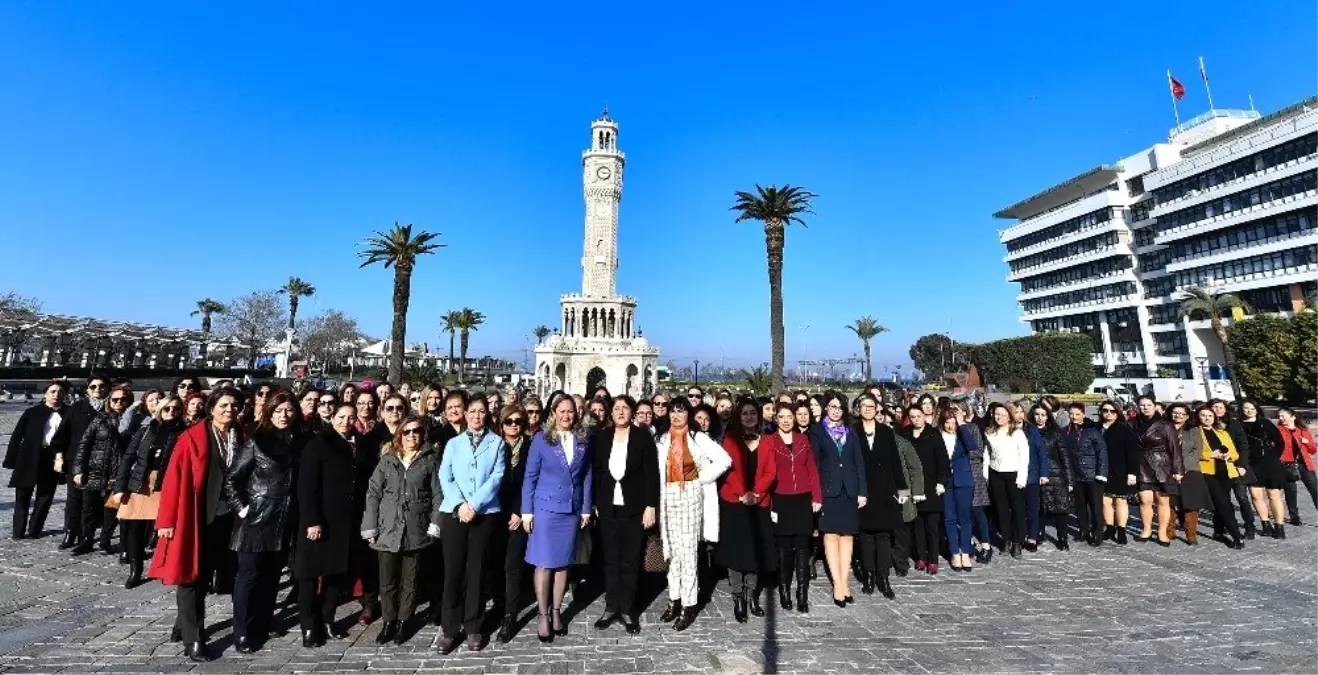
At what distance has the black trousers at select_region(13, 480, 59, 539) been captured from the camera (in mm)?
8234

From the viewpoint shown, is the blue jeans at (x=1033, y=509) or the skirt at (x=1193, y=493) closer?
the blue jeans at (x=1033, y=509)

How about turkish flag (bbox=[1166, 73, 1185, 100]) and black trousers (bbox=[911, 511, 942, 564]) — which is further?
turkish flag (bbox=[1166, 73, 1185, 100])

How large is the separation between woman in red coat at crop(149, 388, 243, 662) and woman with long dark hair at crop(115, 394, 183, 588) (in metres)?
1.94

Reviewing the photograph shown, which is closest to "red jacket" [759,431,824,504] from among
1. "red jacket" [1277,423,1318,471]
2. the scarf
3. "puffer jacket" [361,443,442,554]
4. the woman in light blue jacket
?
the scarf

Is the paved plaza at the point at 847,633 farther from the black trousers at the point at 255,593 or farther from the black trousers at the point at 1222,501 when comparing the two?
the black trousers at the point at 1222,501

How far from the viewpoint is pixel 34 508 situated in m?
8.42

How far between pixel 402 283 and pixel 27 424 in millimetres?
28091

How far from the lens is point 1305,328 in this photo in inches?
1264

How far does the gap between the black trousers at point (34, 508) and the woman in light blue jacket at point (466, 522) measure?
23.9ft

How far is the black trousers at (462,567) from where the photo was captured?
5.28 m

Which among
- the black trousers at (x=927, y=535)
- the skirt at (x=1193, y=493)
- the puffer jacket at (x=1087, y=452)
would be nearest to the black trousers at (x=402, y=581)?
the black trousers at (x=927, y=535)

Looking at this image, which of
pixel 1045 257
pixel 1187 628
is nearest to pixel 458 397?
pixel 1187 628

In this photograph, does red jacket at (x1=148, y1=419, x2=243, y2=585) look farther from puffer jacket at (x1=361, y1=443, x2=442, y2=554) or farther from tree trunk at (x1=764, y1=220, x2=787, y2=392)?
tree trunk at (x1=764, y1=220, x2=787, y2=392)

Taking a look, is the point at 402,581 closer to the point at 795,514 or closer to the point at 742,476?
the point at 742,476
